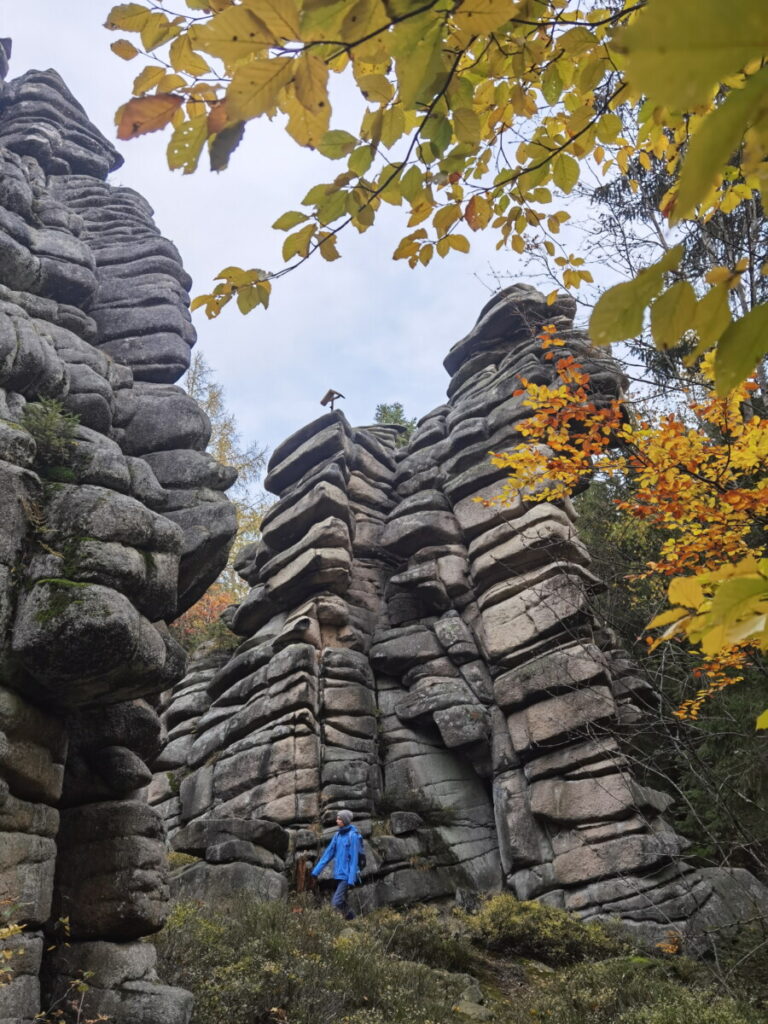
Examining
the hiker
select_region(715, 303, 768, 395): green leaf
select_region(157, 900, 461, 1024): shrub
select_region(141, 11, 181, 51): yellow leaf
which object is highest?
select_region(141, 11, 181, 51): yellow leaf

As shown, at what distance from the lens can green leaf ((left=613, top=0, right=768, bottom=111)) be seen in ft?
2.39

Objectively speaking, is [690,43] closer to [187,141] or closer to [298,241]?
[187,141]

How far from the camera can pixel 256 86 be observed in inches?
61.6

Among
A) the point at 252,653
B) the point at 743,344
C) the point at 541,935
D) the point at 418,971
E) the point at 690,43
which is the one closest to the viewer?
the point at 690,43

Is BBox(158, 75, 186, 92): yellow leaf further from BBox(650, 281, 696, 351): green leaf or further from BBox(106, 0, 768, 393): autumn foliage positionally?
BBox(650, 281, 696, 351): green leaf

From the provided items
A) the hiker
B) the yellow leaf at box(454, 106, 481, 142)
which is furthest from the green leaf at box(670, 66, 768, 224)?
the hiker

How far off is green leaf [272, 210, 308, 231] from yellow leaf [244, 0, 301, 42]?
1.01 metres

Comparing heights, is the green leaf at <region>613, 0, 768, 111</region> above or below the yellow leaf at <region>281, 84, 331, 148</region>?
below

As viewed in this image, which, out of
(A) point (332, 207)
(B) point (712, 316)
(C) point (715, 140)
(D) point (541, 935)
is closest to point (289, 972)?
(D) point (541, 935)

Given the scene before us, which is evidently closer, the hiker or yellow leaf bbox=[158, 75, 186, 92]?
yellow leaf bbox=[158, 75, 186, 92]

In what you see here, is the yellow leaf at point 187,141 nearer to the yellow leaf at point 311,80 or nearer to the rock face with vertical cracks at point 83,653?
the yellow leaf at point 311,80

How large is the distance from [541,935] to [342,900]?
310 centimetres

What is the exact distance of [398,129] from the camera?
2059mm

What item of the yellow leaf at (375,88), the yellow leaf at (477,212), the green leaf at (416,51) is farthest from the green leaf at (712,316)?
the yellow leaf at (477,212)
